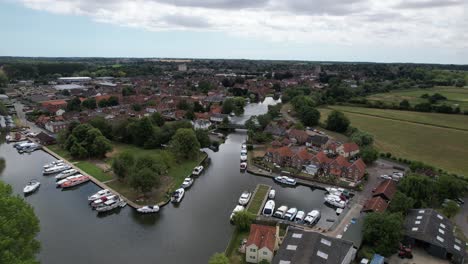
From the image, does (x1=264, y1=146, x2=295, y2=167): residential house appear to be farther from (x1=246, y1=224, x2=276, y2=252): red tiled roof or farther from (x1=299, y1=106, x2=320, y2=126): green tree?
(x1=299, y1=106, x2=320, y2=126): green tree

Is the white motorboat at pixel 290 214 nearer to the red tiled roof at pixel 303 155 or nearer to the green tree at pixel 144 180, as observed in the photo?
the red tiled roof at pixel 303 155

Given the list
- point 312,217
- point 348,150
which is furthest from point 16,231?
point 348,150

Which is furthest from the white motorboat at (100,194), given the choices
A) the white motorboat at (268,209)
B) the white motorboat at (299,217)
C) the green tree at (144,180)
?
the white motorboat at (299,217)

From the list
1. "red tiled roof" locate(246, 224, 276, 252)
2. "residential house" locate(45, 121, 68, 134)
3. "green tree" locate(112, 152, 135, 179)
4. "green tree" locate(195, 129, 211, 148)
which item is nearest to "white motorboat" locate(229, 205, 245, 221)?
"red tiled roof" locate(246, 224, 276, 252)

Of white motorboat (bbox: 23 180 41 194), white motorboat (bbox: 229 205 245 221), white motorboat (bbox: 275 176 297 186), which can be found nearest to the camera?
white motorboat (bbox: 229 205 245 221)

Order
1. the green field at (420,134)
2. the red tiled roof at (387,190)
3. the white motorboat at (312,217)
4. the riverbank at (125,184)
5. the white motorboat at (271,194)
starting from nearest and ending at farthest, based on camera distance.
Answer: the white motorboat at (312,217) < the red tiled roof at (387,190) < the riverbank at (125,184) < the white motorboat at (271,194) < the green field at (420,134)

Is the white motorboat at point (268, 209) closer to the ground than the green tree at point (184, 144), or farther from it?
closer to the ground

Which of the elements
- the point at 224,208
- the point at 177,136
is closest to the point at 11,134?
the point at 177,136
